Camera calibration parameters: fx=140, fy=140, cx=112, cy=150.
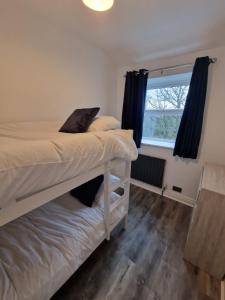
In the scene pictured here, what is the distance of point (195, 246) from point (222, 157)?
1263 mm

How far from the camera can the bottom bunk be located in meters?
0.84

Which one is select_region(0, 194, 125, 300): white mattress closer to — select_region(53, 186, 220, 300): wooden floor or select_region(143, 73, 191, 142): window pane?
select_region(53, 186, 220, 300): wooden floor

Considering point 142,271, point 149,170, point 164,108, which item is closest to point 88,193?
point 142,271

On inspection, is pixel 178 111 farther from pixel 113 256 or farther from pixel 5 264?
pixel 5 264

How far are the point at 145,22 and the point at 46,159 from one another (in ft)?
5.97

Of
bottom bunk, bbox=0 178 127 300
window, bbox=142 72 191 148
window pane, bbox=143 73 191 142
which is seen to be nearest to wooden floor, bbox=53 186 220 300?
bottom bunk, bbox=0 178 127 300

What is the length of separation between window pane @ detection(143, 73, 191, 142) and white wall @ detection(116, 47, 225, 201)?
0.27 metres

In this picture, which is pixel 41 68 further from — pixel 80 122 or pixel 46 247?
pixel 46 247

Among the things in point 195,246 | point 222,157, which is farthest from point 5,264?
point 222,157

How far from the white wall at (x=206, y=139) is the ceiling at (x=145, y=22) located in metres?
0.15

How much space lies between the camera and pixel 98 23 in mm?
1627

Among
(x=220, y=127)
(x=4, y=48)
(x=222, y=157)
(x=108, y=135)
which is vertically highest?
(x=4, y=48)

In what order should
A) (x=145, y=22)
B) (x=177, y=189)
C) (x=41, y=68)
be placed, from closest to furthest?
(x=145, y=22) → (x=41, y=68) → (x=177, y=189)

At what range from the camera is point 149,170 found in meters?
2.56
